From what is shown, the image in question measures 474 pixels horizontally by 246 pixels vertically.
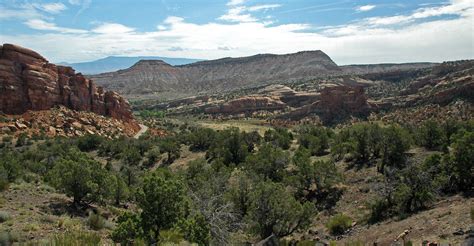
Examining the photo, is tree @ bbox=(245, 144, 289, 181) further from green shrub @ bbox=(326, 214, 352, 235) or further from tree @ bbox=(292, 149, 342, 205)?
green shrub @ bbox=(326, 214, 352, 235)

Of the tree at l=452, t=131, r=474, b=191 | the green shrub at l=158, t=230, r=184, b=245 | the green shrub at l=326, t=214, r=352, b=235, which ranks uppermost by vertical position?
the green shrub at l=158, t=230, r=184, b=245

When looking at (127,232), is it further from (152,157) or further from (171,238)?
(152,157)

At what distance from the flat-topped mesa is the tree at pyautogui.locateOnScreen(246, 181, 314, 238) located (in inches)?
2193

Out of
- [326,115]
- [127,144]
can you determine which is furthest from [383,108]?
[127,144]

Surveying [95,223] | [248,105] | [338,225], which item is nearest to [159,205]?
[95,223]

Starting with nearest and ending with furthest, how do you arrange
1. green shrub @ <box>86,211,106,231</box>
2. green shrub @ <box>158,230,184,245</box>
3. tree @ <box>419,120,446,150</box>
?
green shrub @ <box>158,230,184,245</box>, green shrub @ <box>86,211,106,231</box>, tree @ <box>419,120,446,150</box>

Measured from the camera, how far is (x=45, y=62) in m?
72.5

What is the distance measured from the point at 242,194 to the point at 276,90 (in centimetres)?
10822

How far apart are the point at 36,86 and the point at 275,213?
2280 inches

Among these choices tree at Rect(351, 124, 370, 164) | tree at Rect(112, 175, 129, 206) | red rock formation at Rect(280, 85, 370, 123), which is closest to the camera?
tree at Rect(112, 175, 129, 206)

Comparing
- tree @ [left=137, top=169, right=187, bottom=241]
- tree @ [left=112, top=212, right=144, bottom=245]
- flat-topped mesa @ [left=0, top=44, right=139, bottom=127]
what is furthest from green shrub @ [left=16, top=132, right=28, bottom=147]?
tree @ [left=112, top=212, right=144, bottom=245]

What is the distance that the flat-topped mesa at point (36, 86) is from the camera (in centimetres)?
6456

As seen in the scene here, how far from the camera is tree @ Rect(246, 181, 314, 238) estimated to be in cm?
2166

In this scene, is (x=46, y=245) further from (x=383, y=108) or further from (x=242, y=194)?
(x=383, y=108)
